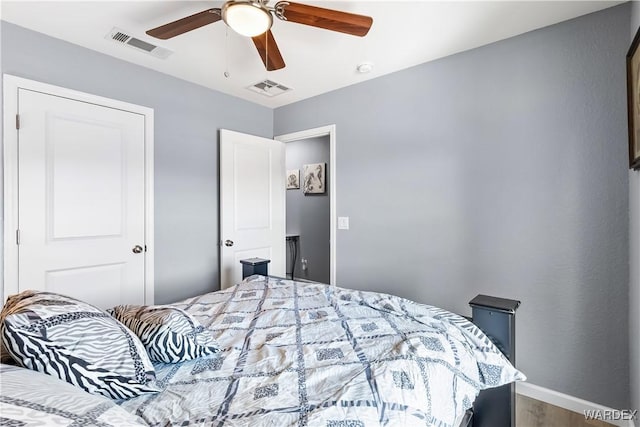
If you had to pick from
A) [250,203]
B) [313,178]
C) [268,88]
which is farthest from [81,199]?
[313,178]

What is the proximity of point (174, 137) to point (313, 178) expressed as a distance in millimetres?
2241

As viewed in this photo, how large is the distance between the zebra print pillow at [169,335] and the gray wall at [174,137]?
1694 mm

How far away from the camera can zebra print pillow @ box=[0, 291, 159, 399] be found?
814 mm

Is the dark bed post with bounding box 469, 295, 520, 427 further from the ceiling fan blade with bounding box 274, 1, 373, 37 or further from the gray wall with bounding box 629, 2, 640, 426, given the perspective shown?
the ceiling fan blade with bounding box 274, 1, 373, 37

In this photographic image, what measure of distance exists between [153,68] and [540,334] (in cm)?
356

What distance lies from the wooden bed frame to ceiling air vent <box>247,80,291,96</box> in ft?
8.33

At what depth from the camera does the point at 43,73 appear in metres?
2.19

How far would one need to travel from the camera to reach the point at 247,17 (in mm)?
1466

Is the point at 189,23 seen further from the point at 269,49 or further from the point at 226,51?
the point at 226,51

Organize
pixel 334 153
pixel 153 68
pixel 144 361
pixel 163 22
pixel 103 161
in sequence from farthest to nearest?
pixel 334 153 → pixel 153 68 → pixel 103 161 → pixel 163 22 → pixel 144 361

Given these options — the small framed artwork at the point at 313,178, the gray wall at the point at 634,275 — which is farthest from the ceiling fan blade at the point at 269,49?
the small framed artwork at the point at 313,178

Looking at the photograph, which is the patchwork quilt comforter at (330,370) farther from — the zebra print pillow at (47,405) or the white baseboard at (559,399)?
the white baseboard at (559,399)

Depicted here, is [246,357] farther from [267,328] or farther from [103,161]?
[103,161]

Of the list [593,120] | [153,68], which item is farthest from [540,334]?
[153,68]
